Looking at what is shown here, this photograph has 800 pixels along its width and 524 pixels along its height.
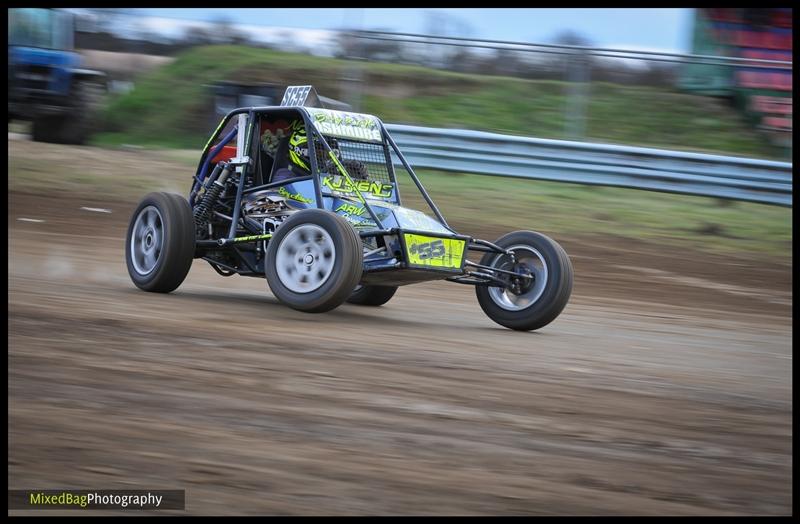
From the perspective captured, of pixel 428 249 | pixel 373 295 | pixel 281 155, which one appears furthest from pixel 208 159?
pixel 428 249

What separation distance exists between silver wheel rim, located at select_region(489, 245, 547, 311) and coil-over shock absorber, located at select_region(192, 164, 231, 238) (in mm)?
2342

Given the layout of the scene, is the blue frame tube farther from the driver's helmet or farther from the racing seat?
the driver's helmet

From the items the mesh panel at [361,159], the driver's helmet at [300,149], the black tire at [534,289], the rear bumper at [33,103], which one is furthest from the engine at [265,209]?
the rear bumper at [33,103]

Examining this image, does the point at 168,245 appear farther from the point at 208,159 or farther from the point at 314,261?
the point at 314,261

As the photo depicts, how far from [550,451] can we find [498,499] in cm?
65

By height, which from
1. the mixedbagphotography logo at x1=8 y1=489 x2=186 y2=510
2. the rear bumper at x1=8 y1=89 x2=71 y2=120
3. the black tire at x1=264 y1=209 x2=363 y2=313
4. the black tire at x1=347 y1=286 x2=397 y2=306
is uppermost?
the rear bumper at x1=8 y1=89 x2=71 y2=120

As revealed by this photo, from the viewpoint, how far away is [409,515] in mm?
3484

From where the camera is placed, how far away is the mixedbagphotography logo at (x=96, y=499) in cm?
343

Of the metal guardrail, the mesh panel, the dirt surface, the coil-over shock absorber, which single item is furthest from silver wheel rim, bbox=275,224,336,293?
the metal guardrail

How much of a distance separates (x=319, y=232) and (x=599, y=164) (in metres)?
7.38

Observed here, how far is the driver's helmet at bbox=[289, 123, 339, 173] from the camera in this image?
8.09m

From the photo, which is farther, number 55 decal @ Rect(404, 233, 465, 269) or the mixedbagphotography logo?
number 55 decal @ Rect(404, 233, 465, 269)

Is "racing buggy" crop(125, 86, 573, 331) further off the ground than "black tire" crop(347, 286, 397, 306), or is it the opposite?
"racing buggy" crop(125, 86, 573, 331)

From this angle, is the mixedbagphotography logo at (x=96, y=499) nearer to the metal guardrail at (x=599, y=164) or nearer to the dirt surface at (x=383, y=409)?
the dirt surface at (x=383, y=409)
